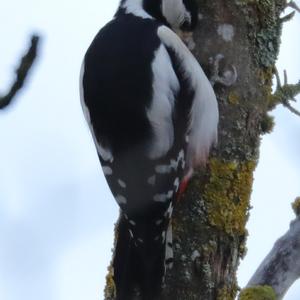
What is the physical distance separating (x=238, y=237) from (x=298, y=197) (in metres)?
0.66

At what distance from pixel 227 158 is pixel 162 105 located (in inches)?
10.5

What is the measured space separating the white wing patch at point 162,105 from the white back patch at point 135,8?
0.35 metres

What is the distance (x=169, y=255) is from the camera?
264 centimetres

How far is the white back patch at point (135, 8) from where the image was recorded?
Answer: 3.18m

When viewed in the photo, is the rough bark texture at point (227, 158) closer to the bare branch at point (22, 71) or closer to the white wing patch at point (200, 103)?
the white wing patch at point (200, 103)

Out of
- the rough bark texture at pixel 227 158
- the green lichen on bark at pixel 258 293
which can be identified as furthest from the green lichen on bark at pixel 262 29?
the green lichen on bark at pixel 258 293

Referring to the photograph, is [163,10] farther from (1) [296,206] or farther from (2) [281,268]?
(2) [281,268]

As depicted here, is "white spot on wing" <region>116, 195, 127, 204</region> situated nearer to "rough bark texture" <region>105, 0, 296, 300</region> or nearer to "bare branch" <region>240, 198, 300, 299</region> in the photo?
"rough bark texture" <region>105, 0, 296, 300</region>

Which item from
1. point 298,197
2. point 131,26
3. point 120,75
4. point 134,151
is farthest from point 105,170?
point 298,197

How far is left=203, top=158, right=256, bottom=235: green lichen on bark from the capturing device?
2.72m

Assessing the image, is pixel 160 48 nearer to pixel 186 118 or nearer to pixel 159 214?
pixel 186 118

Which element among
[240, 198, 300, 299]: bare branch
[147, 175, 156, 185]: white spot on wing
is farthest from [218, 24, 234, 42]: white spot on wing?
[240, 198, 300, 299]: bare branch

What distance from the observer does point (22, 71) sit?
1938mm

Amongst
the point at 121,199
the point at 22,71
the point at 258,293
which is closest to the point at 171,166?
the point at 121,199
